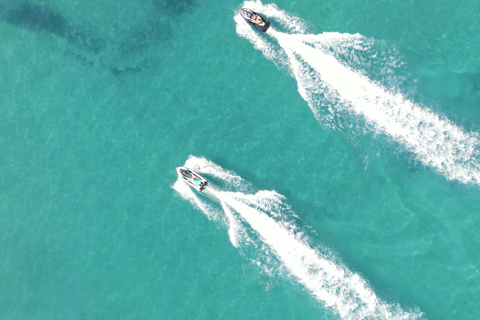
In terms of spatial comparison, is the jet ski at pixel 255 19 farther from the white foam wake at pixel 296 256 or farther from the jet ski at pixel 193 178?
the white foam wake at pixel 296 256

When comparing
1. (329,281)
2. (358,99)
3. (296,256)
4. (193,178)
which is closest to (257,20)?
(358,99)

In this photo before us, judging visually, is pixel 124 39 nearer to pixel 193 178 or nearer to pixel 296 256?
pixel 193 178

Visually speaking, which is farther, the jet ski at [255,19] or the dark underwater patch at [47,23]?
the dark underwater patch at [47,23]

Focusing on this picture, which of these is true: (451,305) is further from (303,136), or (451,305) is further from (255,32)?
(255,32)

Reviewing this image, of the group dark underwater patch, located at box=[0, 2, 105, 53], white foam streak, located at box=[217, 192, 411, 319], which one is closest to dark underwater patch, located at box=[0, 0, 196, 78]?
dark underwater patch, located at box=[0, 2, 105, 53]

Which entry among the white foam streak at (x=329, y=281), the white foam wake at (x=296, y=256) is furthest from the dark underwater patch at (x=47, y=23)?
the white foam streak at (x=329, y=281)

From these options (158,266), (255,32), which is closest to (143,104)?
(255,32)
